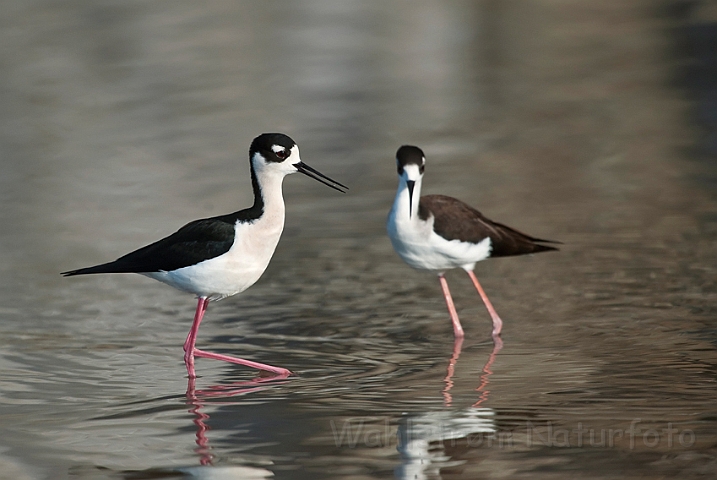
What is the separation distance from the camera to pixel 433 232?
713cm

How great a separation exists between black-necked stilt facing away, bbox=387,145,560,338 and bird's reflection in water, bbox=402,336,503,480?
5.05 feet

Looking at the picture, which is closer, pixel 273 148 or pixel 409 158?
pixel 273 148

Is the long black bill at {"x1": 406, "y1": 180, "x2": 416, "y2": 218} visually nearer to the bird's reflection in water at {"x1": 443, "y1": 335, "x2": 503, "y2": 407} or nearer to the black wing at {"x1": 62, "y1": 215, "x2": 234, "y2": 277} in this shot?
the bird's reflection in water at {"x1": 443, "y1": 335, "x2": 503, "y2": 407}

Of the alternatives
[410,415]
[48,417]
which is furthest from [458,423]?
[48,417]

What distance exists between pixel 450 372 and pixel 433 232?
118 cm

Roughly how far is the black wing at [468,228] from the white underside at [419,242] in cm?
4

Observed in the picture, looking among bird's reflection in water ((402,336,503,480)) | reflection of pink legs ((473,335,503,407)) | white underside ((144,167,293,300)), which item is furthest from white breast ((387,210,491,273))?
bird's reflection in water ((402,336,503,480))

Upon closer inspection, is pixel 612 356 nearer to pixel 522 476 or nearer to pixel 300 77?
pixel 522 476

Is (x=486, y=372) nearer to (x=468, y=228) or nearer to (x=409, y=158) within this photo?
(x=468, y=228)

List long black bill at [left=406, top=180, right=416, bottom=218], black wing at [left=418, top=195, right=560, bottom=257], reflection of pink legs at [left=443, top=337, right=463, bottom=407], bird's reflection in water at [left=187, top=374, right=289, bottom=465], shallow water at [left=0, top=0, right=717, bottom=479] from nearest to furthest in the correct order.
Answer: shallow water at [left=0, top=0, right=717, bottom=479] → bird's reflection in water at [left=187, top=374, right=289, bottom=465] → reflection of pink legs at [left=443, top=337, right=463, bottom=407] → long black bill at [left=406, top=180, right=416, bottom=218] → black wing at [left=418, top=195, right=560, bottom=257]

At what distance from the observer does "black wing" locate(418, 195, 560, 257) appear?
7.19 meters

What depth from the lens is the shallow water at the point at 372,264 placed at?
5082 mm

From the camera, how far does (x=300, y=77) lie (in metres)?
19.0

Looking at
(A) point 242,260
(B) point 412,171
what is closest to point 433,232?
(B) point 412,171
